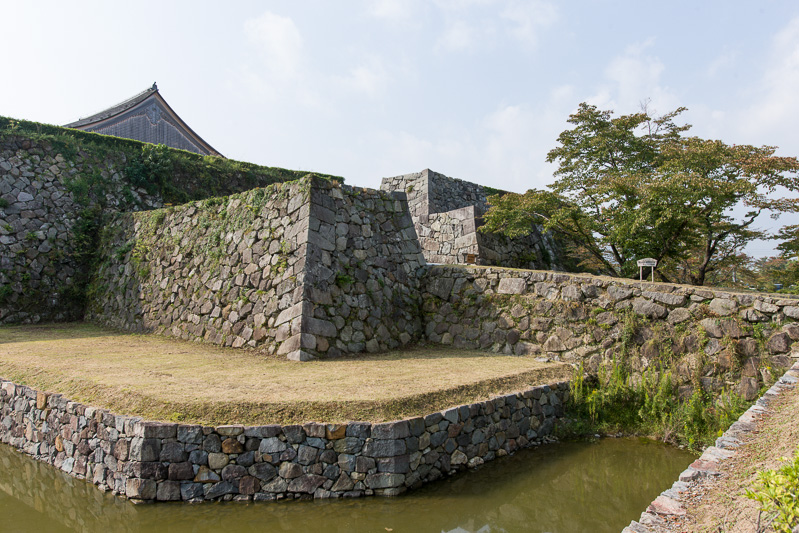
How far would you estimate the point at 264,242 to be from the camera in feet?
27.9

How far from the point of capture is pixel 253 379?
5973 mm

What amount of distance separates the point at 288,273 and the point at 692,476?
6.10 metres

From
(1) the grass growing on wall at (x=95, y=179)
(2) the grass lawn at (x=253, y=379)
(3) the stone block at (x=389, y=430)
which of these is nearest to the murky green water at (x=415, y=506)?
(3) the stone block at (x=389, y=430)

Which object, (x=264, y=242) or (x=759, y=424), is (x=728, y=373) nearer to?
(x=759, y=424)

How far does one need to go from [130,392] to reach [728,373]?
7.14 meters

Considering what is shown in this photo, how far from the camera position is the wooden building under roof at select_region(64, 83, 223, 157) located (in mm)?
16587

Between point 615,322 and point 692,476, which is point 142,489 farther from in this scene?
point 615,322

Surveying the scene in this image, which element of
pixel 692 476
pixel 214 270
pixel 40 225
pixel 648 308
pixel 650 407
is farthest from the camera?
pixel 40 225

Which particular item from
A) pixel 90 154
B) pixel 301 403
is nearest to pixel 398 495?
pixel 301 403

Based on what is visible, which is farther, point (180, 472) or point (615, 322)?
point (615, 322)

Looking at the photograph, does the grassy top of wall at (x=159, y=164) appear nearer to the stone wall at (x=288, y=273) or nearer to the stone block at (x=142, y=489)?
the stone wall at (x=288, y=273)

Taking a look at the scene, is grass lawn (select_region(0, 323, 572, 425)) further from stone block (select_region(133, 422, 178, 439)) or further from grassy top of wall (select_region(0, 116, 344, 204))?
grassy top of wall (select_region(0, 116, 344, 204))

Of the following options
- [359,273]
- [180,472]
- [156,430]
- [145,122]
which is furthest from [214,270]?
[145,122]

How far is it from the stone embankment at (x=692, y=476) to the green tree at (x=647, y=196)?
615 cm
